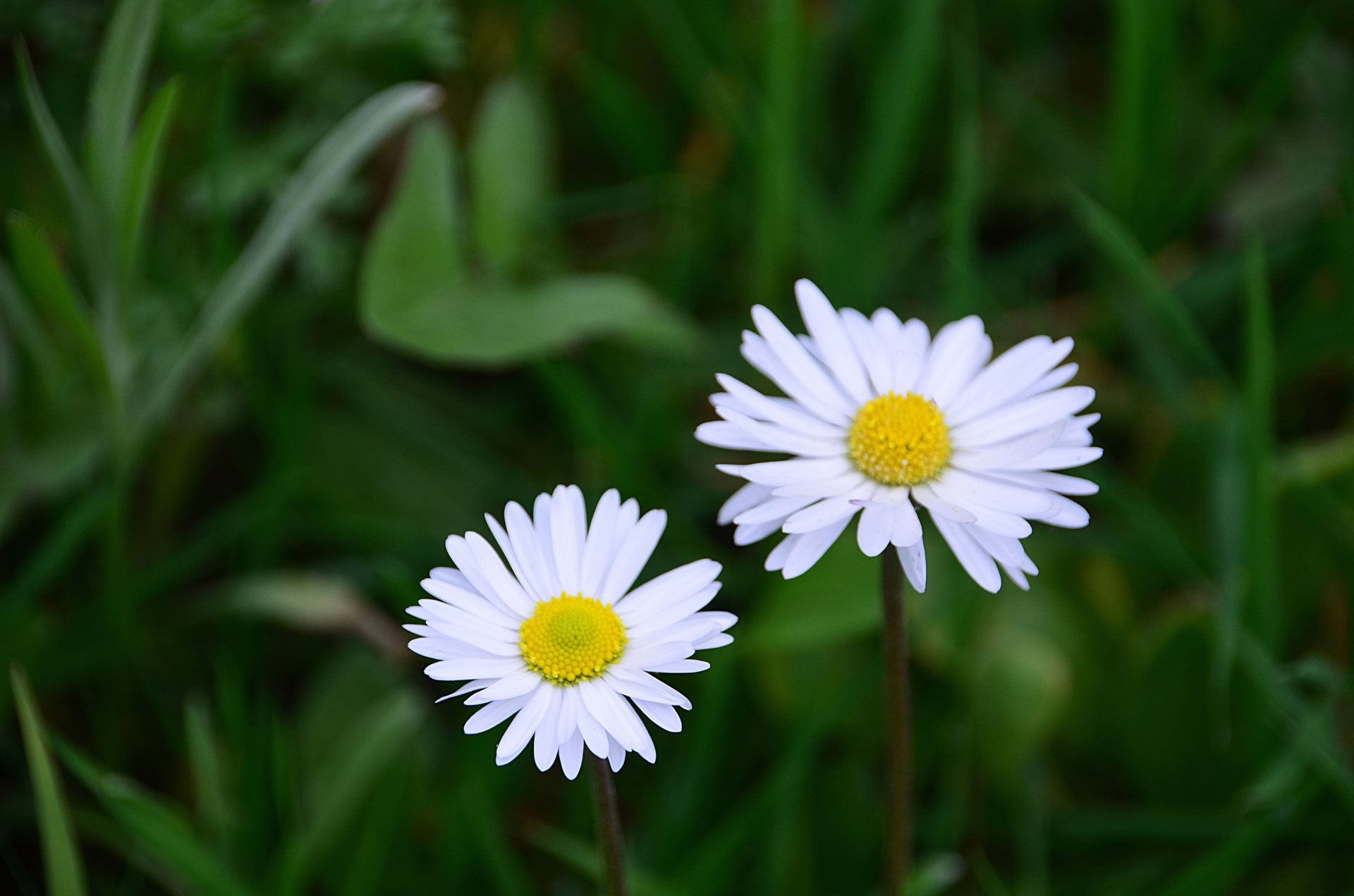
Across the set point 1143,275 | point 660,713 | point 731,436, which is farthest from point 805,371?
point 1143,275

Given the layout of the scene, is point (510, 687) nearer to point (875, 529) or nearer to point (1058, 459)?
point (875, 529)

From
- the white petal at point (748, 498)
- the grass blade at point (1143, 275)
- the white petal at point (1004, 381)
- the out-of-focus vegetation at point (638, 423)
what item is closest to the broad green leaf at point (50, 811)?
the out-of-focus vegetation at point (638, 423)

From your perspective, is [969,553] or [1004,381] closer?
[969,553]

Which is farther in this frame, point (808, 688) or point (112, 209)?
point (808, 688)

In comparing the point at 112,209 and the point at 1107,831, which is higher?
the point at 112,209

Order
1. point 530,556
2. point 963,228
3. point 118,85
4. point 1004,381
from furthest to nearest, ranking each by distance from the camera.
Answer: point 963,228, point 118,85, point 1004,381, point 530,556

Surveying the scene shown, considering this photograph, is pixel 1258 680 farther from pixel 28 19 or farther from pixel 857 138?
pixel 28 19

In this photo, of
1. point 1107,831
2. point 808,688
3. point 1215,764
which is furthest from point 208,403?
point 1215,764
